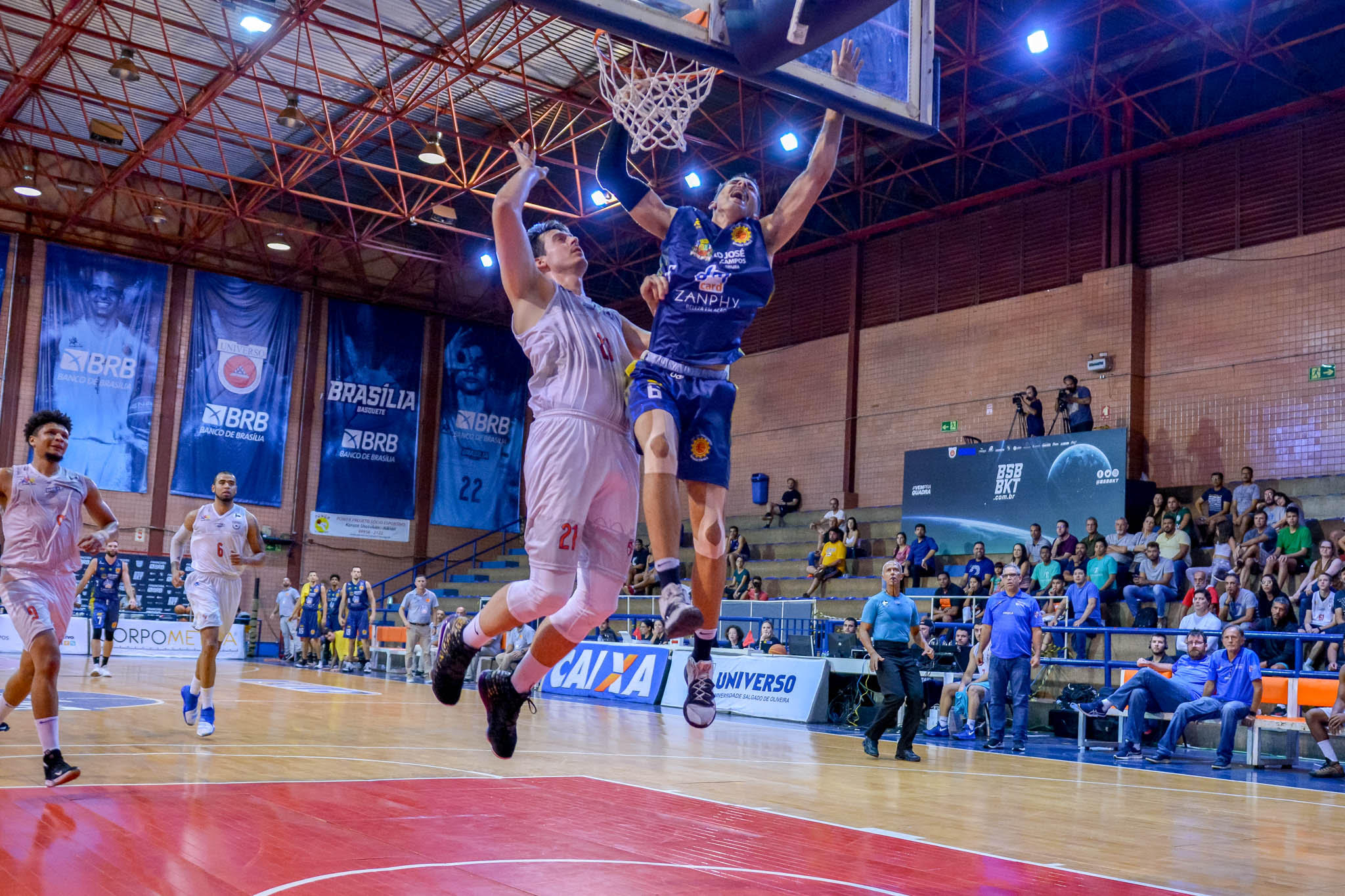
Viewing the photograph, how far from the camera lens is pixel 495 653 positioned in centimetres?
2142

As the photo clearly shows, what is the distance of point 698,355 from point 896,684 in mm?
7842

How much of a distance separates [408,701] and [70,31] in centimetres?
1321

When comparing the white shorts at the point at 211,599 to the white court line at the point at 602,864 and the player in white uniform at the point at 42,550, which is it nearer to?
the player in white uniform at the point at 42,550

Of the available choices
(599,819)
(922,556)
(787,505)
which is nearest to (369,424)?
(787,505)

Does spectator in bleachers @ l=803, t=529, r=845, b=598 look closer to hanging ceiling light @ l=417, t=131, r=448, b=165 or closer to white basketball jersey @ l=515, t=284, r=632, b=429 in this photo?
hanging ceiling light @ l=417, t=131, r=448, b=165

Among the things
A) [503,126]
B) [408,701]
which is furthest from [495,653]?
[503,126]

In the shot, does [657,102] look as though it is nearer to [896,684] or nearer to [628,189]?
[628,189]

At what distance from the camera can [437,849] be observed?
6000 mm

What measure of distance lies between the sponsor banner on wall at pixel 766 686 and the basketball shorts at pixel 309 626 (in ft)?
38.1

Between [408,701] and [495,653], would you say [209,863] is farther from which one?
[495,653]

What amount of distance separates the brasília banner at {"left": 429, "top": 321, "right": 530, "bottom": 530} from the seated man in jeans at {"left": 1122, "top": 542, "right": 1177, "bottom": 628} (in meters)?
20.6

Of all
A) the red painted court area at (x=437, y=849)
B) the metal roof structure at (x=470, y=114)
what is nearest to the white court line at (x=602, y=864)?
the red painted court area at (x=437, y=849)

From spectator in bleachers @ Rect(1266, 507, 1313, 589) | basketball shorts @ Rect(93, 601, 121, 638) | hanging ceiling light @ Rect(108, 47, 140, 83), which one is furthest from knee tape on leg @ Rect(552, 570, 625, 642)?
hanging ceiling light @ Rect(108, 47, 140, 83)

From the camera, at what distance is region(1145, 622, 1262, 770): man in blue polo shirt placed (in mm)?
12312
